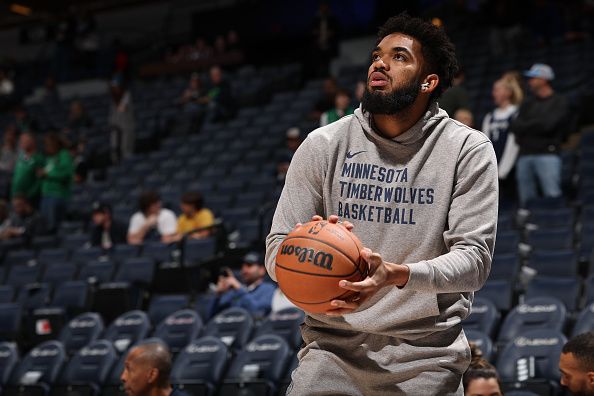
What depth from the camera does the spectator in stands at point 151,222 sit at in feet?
31.4

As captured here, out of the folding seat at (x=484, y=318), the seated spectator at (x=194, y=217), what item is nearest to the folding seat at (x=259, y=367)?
the folding seat at (x=484, y=318)

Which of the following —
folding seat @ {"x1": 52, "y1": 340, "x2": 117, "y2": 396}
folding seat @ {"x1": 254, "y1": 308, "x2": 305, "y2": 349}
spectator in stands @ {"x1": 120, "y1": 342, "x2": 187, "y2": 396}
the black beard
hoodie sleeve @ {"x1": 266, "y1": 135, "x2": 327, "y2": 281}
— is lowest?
folding seat @ {"x1": 52, "y1": 340, "x2": 117, "y2": 396}

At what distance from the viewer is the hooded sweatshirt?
2.38m

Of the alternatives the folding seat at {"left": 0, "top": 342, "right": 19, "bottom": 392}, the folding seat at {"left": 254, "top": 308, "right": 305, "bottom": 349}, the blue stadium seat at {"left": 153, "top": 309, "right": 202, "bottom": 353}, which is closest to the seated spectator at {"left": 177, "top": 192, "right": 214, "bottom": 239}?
the blue stadium seat at {"left": 153, "top": 309, "right": 202, "bottom": 353}

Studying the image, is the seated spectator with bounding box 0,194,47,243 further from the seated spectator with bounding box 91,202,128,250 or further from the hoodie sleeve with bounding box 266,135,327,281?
the hoodie sleeve with bounding box 266,135,327,281

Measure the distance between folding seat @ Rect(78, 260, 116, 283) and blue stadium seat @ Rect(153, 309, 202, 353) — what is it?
6.39ft

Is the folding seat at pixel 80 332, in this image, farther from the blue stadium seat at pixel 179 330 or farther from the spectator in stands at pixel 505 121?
the spectator in stands at pixel 505 121

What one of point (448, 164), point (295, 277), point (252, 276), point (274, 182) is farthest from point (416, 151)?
point (274, 182)

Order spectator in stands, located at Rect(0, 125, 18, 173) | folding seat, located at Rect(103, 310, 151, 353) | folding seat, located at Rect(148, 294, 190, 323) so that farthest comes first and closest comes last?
spectator in stands, located at Rect(0, 125, 18, 173), folding seat, located at Rect(148, 294, 190, 323), folding seat, located at Rect(103, 310, 151, 353)

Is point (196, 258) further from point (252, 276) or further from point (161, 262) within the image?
point (252, 276)

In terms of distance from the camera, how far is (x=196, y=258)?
8758 millimetres

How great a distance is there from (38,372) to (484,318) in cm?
338

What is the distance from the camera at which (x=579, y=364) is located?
392 cm

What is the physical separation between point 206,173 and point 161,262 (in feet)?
9.81
